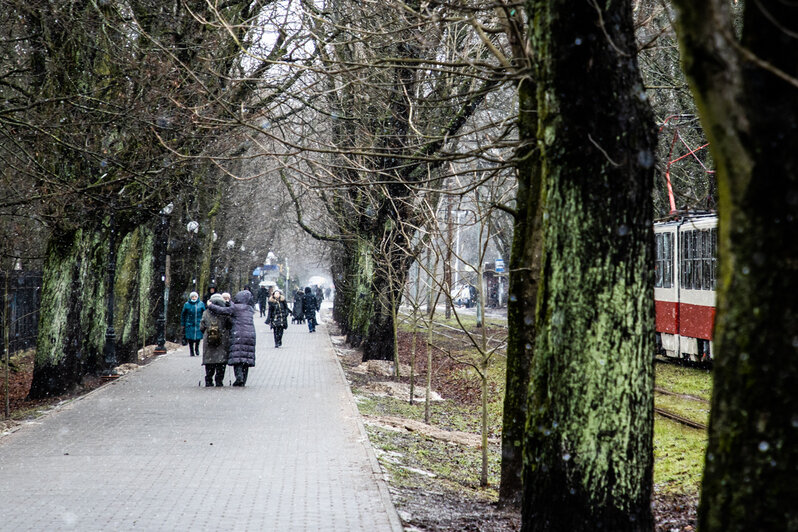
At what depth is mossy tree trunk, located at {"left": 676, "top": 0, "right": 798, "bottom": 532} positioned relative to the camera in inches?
138

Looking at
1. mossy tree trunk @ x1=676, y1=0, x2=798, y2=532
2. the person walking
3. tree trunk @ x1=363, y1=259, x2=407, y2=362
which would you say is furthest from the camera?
the person walking

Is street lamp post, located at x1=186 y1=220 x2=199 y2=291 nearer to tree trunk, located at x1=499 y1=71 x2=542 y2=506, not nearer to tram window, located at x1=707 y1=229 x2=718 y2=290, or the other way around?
tram window, located at x1=707 y1=229 x2=718 y2=290

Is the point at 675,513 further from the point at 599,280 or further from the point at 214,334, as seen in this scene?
the point at 214,334

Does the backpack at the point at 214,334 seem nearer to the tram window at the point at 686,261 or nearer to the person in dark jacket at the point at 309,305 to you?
the tram window at the point at 686,261

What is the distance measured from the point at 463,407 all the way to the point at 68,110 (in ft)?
31.3

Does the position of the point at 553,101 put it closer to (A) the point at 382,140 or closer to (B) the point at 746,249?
(B) the point at 746,249

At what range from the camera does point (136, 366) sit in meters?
23.9

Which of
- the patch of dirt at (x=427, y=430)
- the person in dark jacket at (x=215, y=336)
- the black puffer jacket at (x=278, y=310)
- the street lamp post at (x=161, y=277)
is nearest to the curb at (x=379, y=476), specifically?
the patch of dirt at (x=427, y=430)

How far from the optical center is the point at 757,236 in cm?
359

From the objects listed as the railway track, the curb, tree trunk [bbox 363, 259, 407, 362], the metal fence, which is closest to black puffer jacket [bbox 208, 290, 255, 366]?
the curb

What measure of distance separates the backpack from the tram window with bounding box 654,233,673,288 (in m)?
11.8

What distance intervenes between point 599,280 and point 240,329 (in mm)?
13646

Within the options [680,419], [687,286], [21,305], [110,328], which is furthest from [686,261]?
[21,305]

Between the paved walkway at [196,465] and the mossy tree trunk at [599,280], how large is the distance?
2378mm
